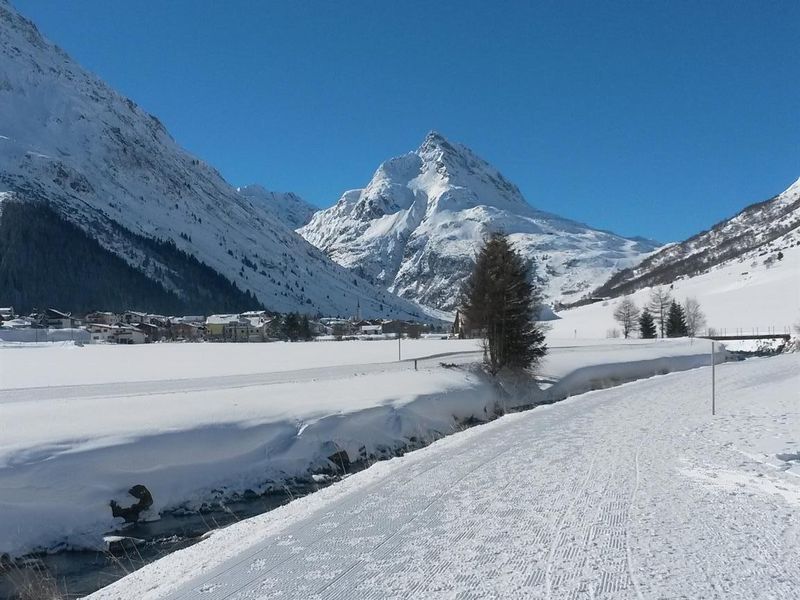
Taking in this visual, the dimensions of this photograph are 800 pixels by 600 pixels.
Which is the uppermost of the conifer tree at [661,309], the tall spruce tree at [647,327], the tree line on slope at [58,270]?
the tree line on slope at [58,270]

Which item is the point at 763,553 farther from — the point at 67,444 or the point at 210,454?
the point at 67,444

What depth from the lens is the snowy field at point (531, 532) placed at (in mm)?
6316

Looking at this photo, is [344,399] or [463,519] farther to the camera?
[344,399]

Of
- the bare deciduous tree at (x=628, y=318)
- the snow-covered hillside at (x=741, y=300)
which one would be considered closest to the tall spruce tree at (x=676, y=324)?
the snow-covered hillside at (x=741, y=300)

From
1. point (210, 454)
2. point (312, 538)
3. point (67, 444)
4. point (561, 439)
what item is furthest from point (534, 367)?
point (312, 538)

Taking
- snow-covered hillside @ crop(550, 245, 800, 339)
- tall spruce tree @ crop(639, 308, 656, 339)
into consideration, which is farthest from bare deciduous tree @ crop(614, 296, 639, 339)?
tall spruce tree @ crop(639, 308, 656, 339)

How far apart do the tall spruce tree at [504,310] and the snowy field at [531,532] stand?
19.5 m

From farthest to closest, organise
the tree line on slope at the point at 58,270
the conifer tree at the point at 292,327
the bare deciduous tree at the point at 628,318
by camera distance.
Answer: the tree line on slope at the point at 58,270, the conifer tree at the point at 292,327, the bare deciduous tree at the point at 628,318

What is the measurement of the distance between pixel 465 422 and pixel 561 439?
929 centimetres

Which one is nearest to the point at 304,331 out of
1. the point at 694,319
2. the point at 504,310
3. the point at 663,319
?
the point at 663,319

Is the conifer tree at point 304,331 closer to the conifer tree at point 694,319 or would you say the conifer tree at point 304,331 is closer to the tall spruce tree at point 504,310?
the conifer tree at point 694,319

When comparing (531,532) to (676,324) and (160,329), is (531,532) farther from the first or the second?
(160,329)

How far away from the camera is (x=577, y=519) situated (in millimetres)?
8422

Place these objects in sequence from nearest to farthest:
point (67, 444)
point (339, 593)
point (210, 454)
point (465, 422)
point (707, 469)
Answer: point (339, 593) < point (707, 469) < point (67, 444) < point (210, 454) < point (465, 422)
